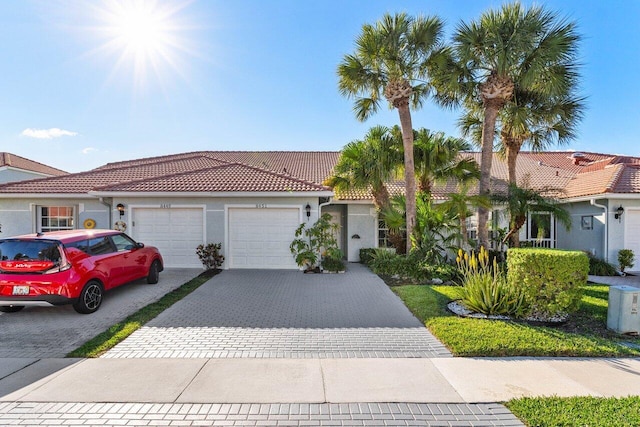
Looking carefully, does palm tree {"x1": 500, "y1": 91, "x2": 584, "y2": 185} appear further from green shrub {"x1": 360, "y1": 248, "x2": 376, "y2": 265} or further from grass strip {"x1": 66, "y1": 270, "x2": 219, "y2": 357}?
grass strip {"x1": 66, "y1": 270, "x2": 219, "y2": 357}

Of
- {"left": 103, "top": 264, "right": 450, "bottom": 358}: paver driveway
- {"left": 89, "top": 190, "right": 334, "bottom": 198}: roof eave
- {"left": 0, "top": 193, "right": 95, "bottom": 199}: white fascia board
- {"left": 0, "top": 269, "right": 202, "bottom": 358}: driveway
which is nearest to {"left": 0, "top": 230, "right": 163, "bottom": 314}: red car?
{"left": 0, "top": 269, "right": 202, "bottom": 358}: driveway

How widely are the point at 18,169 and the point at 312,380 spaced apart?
29.0 meters

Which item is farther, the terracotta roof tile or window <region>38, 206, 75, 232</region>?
window <region>38, 206, 75, 232</region>

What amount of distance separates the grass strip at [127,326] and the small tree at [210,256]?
2.61m

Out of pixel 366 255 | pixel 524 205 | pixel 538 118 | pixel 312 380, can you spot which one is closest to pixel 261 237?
pixel 366 255

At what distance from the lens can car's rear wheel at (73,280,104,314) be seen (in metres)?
6.75

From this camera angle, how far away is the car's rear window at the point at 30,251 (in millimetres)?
6527

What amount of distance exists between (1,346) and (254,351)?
13.7 ft

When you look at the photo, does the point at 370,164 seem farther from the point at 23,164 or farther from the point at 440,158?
the point at 23,164

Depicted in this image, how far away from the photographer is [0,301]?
646cm

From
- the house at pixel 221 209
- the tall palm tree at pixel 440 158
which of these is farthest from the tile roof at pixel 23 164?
the tall palm tree at pixel 440 158

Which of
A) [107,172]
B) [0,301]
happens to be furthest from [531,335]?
[107,172]

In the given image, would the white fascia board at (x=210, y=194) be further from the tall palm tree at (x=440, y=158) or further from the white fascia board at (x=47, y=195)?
the tall palm tree at (x=440, y=158)

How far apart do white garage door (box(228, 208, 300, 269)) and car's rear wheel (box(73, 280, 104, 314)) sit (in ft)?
17.4
